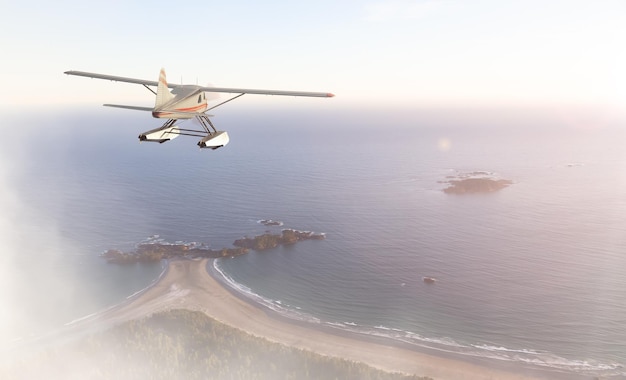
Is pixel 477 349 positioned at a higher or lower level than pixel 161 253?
lower

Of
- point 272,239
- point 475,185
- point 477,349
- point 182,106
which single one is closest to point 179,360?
point 182,106

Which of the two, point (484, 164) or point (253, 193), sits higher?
point (484, 164)

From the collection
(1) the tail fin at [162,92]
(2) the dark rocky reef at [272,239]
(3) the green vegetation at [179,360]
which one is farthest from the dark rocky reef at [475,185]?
(1) the tail fin at [162,92]

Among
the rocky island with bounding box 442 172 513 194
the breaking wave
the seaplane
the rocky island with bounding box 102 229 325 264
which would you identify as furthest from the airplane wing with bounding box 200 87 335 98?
the rocky island with bounding box 442 172 513 194

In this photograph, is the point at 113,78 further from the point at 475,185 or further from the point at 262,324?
the point at 475,185

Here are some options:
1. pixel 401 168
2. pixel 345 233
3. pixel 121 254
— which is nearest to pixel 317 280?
pixel 345 233

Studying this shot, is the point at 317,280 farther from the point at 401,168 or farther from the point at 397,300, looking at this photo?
the point at 401,168
